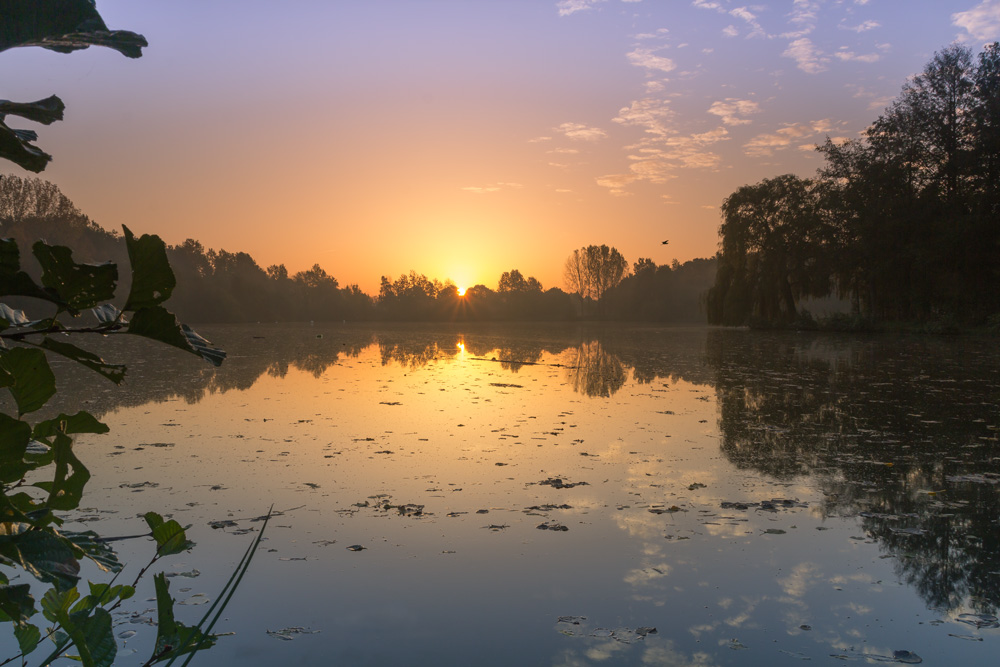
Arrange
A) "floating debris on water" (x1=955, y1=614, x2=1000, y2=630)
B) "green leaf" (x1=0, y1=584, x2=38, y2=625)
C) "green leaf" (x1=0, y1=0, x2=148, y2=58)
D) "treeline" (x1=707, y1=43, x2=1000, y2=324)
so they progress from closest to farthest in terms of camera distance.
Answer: "green leaf" (x1=0, y1=0, x2=148, y2=58)
"green leaf" (x1=0, y1=584, x2=38, y2=625)
"floating debris on water" (x1=955, y1=614, x2=1000, y2=630)
"treeline" (x1=707, y1=43, x2=1000, y2=324)

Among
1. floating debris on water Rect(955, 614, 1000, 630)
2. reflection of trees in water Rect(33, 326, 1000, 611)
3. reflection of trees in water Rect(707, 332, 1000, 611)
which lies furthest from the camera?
reflection of trees in water Rect(33, 326, 1000, 611)

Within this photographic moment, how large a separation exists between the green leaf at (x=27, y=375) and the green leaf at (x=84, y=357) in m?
0.02

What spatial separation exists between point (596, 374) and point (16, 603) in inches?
476

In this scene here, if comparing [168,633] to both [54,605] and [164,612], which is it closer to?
[164,612]

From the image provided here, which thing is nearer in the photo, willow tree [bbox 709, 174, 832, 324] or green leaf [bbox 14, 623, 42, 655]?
green leaf [bbox 14, 623, 42, 655]

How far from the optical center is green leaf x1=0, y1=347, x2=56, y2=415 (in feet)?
2.54

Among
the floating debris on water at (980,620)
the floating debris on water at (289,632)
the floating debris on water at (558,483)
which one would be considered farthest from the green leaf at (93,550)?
the floating debris on water at (558,483)

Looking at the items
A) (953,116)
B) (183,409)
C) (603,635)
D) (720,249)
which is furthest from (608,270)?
(603,635)

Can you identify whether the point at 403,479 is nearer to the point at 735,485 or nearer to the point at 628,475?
the point at 628,475

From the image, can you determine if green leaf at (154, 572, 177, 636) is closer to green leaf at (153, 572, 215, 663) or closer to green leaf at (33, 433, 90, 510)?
green leaf at (153, 572, 215, 663)

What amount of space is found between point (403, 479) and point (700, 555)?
228 cm

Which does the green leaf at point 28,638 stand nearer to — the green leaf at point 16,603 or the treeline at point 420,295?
the green leaf at point 16,603

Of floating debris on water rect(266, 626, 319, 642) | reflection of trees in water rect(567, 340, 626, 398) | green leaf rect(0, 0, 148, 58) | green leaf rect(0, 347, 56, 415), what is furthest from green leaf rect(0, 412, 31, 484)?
reflection of trees in water rect(567, 340, 626, 398)

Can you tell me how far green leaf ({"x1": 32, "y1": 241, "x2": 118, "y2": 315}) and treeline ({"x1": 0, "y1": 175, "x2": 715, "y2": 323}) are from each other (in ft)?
179
